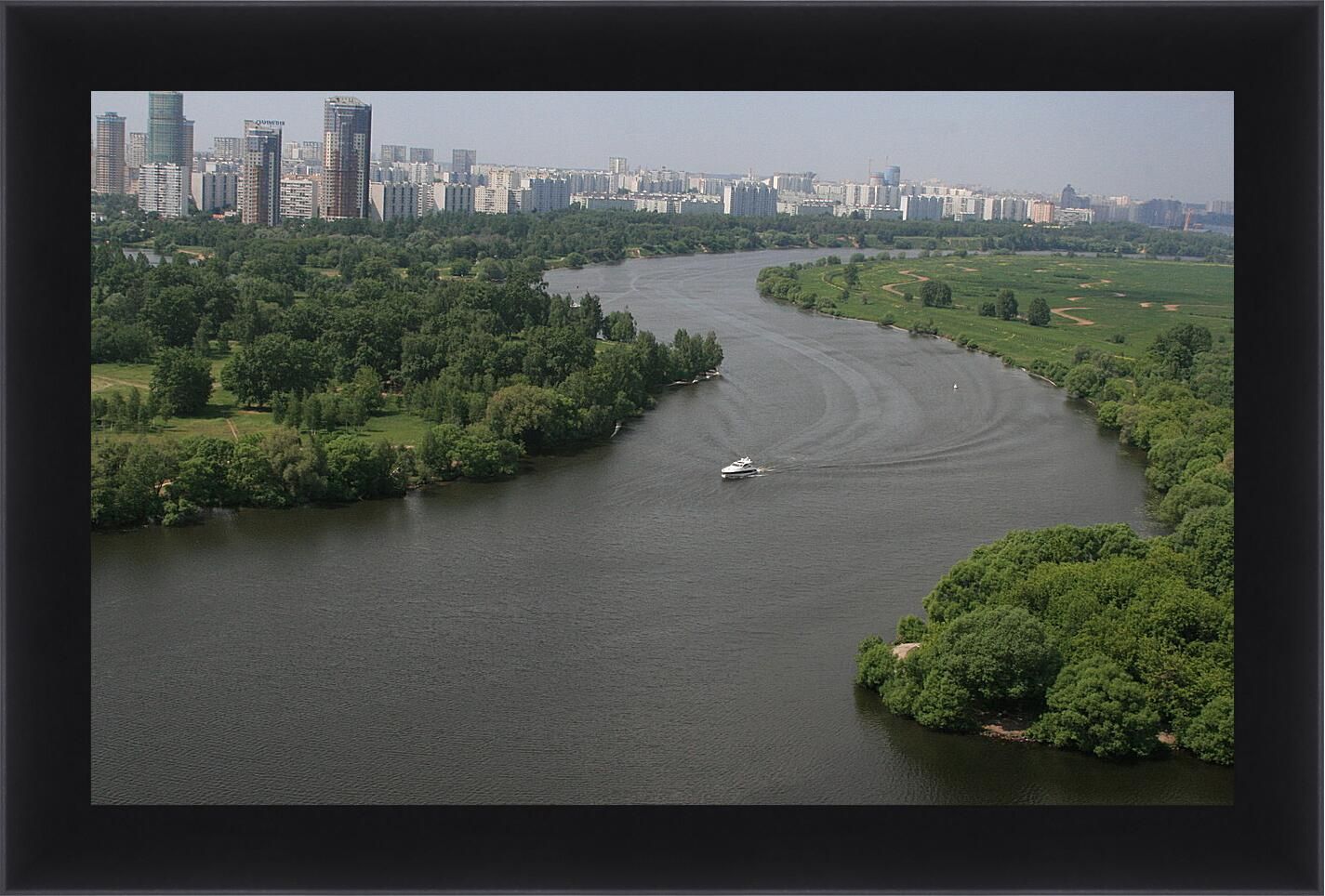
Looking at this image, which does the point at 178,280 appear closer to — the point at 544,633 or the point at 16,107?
the point at 544,633

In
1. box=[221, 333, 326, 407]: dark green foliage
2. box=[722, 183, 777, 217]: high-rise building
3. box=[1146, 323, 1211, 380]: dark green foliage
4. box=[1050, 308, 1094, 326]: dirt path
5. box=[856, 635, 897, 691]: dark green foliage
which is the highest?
box=[722, 183, 777, 217]: high-rise building

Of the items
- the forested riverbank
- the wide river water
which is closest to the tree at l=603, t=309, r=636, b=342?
the forested riverbank

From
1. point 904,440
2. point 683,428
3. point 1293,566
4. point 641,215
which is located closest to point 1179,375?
point 904,440

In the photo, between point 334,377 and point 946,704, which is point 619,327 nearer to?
point 334,377

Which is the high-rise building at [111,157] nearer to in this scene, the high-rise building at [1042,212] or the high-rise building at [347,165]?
the high-rise building at [347,165]

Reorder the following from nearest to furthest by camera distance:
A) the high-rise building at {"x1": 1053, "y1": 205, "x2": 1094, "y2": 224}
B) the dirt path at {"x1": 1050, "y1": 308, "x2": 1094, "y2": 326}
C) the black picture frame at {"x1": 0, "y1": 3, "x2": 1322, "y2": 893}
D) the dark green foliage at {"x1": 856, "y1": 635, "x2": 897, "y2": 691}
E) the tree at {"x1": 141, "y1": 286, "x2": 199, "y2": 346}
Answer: the black picture frame at {"x1": 0, "y1": 3, "x2": 1322, "y2": 893} → the dark green foliage at {"x1": 856, "y1": 635, "x2": 897, "y2": 691} → the tree at {"x1": 141, "y1": 286, "x2": 199, "y2": 346} → the dirt path at {"x1": 1050, "y1": 308, "x2": 1094, "y2": 326} → the high-rise building at {"x1": 1053, "y1": 205, "x2": 1094, "y2": 224}

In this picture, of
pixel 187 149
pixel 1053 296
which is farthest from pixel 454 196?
pixel 1053 296

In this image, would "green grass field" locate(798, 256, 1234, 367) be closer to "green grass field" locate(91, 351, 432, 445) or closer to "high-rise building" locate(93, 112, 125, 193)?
"green grass field" locate(91, 351, 432, 445)
